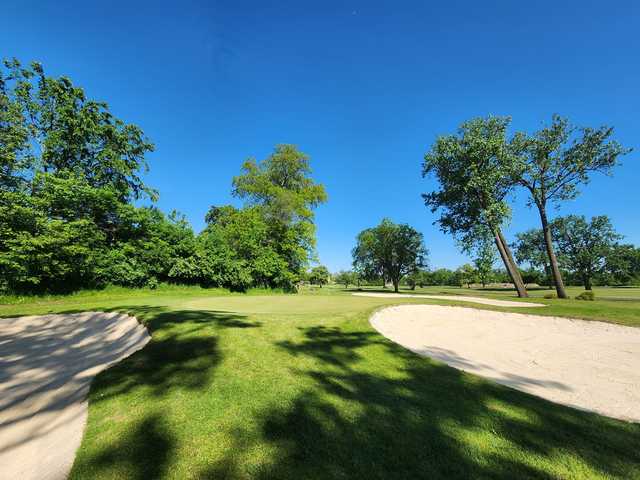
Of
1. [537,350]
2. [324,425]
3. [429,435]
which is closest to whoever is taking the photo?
[429,435]

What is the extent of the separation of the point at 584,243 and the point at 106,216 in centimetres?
6468

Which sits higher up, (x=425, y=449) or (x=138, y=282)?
(x=138, y=282)

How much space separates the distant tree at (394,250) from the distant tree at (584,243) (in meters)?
20.5

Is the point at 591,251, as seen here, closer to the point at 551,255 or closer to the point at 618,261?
the point at 618,261

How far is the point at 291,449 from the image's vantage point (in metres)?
2.25

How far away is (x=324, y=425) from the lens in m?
2.64

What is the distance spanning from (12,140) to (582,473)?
1306 inches

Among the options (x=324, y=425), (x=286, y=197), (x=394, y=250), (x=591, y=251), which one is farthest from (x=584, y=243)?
(x=324, y=425)

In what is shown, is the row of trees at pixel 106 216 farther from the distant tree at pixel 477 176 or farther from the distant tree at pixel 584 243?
the distant tree at pixel 584 243

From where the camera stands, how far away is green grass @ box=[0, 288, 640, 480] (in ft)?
6.84

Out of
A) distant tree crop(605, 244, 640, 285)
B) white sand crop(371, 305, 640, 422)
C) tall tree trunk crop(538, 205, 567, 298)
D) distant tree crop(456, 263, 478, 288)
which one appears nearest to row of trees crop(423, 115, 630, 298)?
tall tree trunk crop(538, 205, 567, 298)

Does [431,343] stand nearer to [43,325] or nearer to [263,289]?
[43,325]

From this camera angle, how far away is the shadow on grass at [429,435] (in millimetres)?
2066

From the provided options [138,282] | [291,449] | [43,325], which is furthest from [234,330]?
[138,282]
